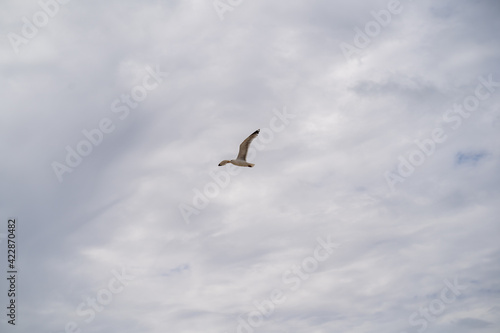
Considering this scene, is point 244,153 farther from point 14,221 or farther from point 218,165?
point 14,221

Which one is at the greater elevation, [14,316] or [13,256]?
[13,256]

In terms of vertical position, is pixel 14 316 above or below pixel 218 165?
below

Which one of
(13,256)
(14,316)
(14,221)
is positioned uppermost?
(14,221)

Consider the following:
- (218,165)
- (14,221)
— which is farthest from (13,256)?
(218,165)

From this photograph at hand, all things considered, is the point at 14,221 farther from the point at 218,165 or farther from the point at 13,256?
the point at 218,165

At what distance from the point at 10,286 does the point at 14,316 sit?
16.4ft

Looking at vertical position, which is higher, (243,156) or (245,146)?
(245,146)

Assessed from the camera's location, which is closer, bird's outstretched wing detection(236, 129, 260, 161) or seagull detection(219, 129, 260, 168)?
bird's outstretched wing detection(236, 129, 260, 161)

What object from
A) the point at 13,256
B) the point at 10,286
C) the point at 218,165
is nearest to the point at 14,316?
the point at 10,286

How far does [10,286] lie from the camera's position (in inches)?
3735

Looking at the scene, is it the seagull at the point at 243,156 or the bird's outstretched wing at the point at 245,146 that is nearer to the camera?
the bird's outstretched wing at the point at 245,146

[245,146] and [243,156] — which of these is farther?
[243,156]

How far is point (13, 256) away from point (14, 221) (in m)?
6.80

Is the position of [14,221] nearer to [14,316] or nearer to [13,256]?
[13,256]
